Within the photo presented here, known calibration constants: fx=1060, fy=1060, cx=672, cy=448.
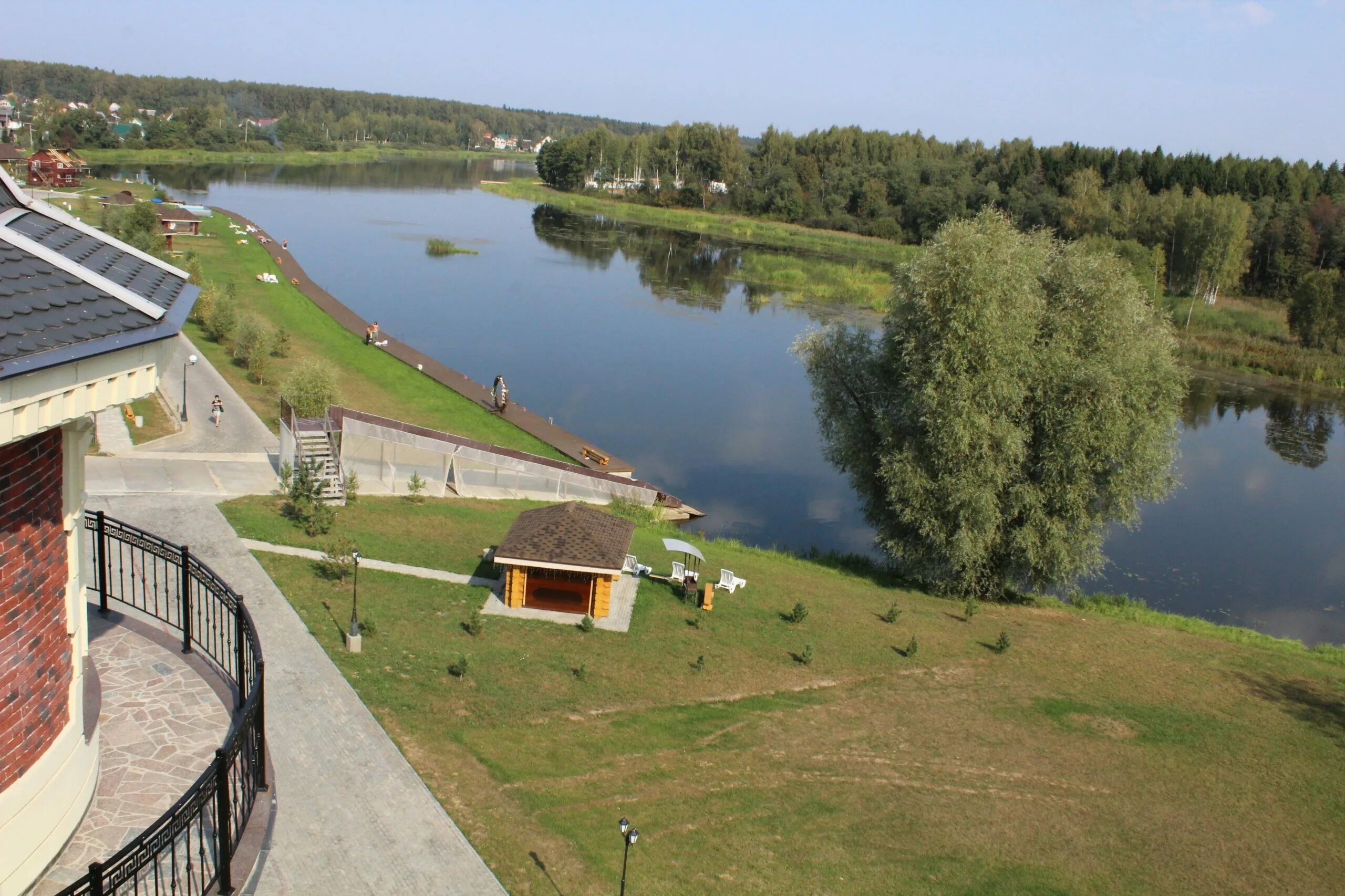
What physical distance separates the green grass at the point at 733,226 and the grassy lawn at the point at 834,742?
63.5 m

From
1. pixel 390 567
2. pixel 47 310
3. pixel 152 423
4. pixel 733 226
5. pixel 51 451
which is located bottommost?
pixel 390 567

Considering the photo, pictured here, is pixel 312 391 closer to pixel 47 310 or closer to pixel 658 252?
pixel 47 310

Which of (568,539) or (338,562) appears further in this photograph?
(568,539)

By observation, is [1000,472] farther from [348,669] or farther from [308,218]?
→ [308,218]

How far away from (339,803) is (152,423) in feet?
57.5

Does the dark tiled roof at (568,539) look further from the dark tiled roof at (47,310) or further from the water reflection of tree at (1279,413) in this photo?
the water reflection of tree at (1279,413)

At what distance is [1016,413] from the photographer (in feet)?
76.0

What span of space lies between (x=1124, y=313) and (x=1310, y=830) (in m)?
12.8

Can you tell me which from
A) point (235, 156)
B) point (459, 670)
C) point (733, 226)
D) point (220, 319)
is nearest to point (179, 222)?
point (220, 319)

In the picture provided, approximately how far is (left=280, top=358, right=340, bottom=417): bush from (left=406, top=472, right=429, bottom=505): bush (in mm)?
3736

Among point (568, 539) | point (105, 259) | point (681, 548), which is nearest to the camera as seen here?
point (105, 259)

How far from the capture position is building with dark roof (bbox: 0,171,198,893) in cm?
502

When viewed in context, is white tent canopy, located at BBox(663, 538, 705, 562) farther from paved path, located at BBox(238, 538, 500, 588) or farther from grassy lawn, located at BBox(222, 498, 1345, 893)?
paved path, located at BBox(238, 538, 500, 588)

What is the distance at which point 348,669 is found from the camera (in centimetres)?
1336
